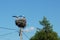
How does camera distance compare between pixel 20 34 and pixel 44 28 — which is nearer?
pixel 20 34

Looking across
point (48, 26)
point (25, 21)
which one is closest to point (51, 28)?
point (48, 26)

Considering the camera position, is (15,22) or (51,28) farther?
(51,28)

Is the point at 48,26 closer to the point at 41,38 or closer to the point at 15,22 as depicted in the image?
the point at 41,38

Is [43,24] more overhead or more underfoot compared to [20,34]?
more overhead

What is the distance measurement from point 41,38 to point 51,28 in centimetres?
273

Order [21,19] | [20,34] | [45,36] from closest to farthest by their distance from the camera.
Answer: [20,34] → [21,19] → [45,36]

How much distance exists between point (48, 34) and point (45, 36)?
0.65 metres

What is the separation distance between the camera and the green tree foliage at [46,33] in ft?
152

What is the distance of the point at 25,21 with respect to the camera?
3941 centimetres

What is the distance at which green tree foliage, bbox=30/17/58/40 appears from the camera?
46375 millimetres

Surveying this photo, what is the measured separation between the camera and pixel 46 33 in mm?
46750

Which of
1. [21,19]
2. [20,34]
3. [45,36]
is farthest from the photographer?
[45,36]

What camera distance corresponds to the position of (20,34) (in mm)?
36531

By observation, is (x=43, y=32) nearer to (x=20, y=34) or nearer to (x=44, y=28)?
(x=44, y=28)
